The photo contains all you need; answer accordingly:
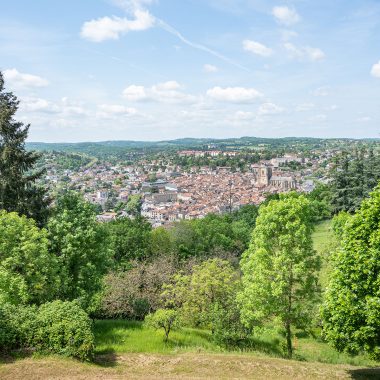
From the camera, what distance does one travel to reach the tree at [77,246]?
17016 mm

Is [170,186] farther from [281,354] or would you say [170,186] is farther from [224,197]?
[281,354]

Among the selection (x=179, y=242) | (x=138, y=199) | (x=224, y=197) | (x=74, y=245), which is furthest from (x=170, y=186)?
(x=74, y=245)

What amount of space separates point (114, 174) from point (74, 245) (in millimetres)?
183512

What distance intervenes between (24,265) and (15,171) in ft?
28.0

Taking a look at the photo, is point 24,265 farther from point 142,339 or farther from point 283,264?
point 283,264

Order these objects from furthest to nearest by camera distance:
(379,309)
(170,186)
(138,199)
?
(170,186), (138,199), (379,309)

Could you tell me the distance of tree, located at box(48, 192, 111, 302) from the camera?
17016mm

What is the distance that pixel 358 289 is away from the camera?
11.1 metres

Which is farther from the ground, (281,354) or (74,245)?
(74,245)

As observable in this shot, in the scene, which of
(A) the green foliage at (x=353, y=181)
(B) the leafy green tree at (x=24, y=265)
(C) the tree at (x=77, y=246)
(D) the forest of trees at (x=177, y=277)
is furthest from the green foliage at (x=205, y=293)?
(A) the green foliage at (x=353, y=181)

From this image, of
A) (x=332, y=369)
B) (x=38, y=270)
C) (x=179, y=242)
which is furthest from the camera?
(x=179, y=242)

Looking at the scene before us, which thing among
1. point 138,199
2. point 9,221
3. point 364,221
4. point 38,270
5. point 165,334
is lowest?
→ point 138,199

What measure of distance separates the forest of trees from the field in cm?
61

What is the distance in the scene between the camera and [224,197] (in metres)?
129
